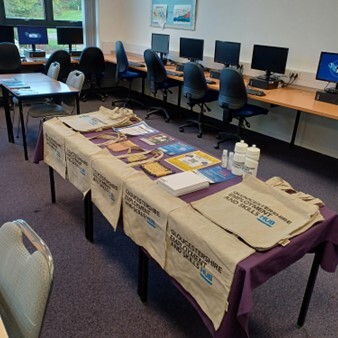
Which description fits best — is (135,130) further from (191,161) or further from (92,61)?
(92,61)

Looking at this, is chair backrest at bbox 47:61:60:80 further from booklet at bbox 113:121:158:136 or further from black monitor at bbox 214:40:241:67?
booklet at bbox 113:121:158:136

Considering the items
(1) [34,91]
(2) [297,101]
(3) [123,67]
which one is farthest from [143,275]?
(3) [123,67]

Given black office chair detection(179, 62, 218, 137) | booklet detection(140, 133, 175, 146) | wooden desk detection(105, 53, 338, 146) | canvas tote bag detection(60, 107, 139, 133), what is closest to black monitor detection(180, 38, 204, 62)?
wooden desk detection(105, 53, 338, 146)

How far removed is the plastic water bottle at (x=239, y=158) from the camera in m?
1.67

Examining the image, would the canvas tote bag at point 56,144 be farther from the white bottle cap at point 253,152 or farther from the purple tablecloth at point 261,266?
the purple tablecloth at point 261,266

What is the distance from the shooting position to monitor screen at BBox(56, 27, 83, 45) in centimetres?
591

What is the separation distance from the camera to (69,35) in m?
6.02

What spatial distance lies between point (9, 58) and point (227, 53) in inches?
130

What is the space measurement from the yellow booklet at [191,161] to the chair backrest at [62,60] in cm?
399

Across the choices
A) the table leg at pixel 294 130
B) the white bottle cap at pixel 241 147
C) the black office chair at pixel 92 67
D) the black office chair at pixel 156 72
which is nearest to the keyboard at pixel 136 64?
the black office chair at pixel 92 67

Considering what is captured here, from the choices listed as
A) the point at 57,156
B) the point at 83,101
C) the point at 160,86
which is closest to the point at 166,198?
the point at 57,156

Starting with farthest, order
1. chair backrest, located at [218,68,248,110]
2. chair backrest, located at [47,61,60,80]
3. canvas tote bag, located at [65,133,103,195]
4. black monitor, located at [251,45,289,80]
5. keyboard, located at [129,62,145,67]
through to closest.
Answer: keyboard, located at [129,62,145,67]
chair backrest, located at [47,61,60,80]
black monitor, located at [251,45,289,80]
chair backrest, located at [218,68,248,110]
canvas tote bag, located at [65,133,103,195]

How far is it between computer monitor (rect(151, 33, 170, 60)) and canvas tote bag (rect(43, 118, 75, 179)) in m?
3.41

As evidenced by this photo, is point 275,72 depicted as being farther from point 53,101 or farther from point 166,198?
point 166,198
